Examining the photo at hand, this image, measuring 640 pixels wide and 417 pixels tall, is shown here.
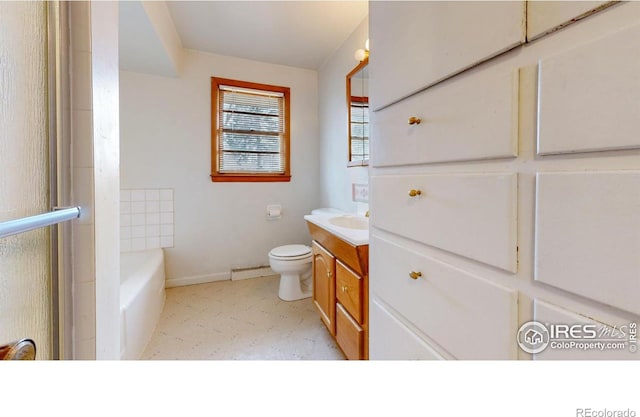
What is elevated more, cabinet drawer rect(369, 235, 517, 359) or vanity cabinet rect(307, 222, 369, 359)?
cabinet drawer rect(369, 235, 517, 359)

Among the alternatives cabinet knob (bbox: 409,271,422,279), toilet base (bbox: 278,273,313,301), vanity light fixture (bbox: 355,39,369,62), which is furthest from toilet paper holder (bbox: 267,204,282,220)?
cabinet knob (bbox: 409,271,422,279)

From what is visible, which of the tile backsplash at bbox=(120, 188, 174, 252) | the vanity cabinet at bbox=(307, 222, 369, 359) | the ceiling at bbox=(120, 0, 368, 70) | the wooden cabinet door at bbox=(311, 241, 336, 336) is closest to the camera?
the vanity cabinet at bbox=(307, 222, 369, 359)

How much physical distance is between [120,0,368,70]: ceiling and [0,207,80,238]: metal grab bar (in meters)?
1.53

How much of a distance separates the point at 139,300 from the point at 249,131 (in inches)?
72.8

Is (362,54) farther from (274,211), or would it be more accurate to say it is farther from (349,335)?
(349,335)

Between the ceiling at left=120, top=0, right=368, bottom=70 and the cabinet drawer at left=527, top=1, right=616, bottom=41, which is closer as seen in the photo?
the cabinet drawer at left=527, top=1, right=616, bottom=41

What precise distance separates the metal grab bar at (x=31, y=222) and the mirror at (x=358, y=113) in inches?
67.1

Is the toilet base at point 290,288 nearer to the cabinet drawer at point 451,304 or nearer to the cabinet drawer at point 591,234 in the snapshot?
the cabinet drawer at point 451,304

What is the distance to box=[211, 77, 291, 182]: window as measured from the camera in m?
2.53

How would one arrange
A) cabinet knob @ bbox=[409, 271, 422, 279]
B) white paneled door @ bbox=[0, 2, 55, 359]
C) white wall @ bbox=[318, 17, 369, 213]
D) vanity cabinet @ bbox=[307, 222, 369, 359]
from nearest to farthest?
white paneled door @ bbox=[0, 2, 55, 359], cabinet knob @ bbox=[409, 271, 422, 279], vanity cabinet @ bbox=[307, 222, 369, 359], white wall @ bbox=[318, 17, 369, 213]

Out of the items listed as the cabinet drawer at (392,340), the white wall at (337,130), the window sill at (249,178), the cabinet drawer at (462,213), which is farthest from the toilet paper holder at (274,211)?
the cabinet drawer at (462,213)

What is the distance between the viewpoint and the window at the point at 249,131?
99.6 inches

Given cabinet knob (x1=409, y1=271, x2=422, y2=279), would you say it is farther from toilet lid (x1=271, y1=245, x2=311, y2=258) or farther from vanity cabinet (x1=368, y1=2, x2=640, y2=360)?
toilet lid (x1=271, y1=245, x2=311, y2=258)
